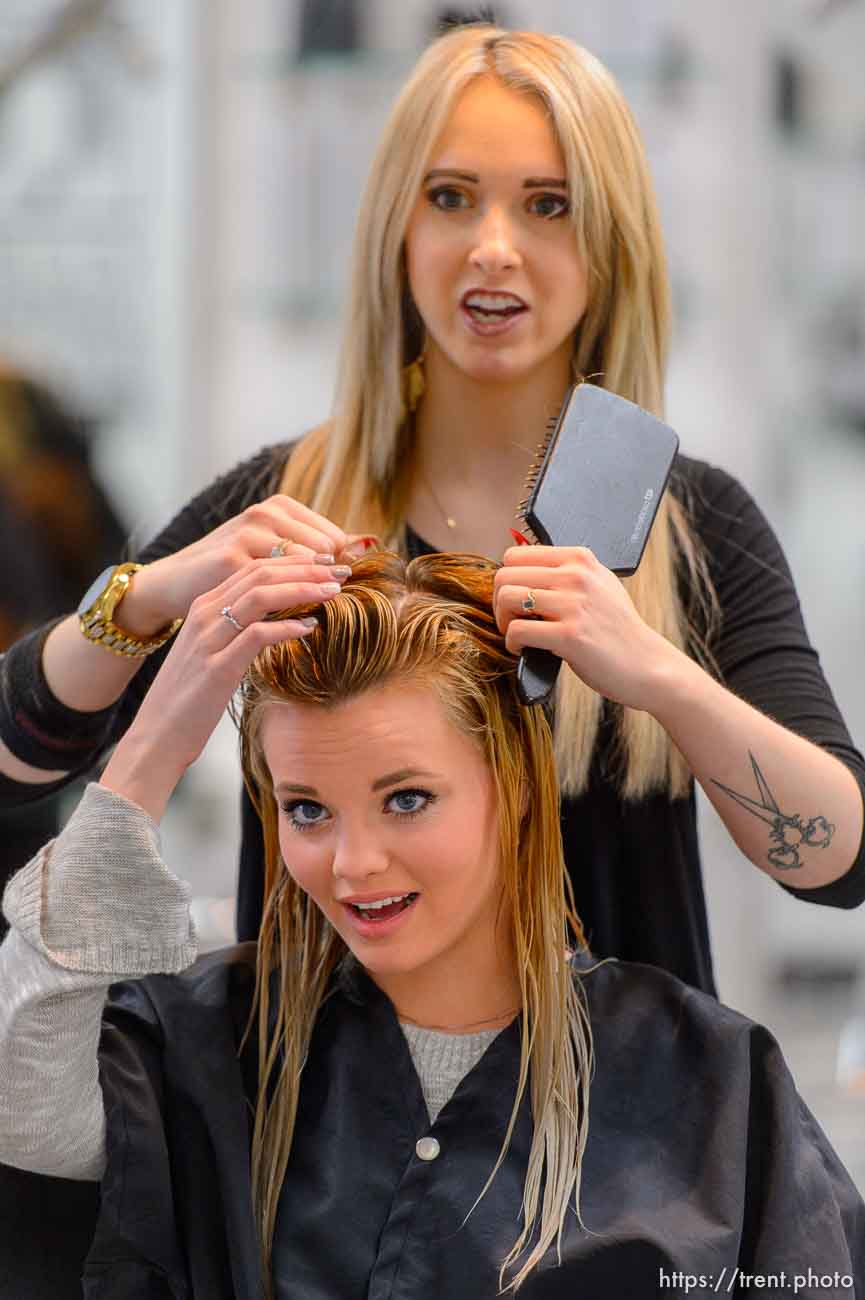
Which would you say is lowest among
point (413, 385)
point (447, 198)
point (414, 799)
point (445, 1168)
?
point (445, 1168)

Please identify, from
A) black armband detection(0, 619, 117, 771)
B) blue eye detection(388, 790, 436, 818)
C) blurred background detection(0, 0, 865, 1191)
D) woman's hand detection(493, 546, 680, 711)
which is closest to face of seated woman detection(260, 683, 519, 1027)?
blue eye detection(388, 790, 436, 818)

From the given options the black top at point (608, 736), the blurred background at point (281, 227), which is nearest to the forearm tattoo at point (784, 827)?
the black top at point (608, 736)

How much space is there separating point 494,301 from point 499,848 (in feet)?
1.40

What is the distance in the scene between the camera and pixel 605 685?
3.84ft

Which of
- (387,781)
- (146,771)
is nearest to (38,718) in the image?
(146,771)

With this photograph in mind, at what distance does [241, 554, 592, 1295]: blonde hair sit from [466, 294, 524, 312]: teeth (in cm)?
20

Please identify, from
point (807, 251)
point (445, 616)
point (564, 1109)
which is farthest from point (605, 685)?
point (807, 251)

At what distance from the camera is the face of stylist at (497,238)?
135 cm

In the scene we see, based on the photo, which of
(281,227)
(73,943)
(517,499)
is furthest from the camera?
(281,227)

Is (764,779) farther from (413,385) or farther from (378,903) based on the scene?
(413,385)

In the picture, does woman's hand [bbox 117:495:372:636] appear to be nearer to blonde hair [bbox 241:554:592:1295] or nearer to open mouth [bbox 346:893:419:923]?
blonde hair [bbox 241:554:592:1295]

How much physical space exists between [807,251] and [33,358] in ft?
3.89

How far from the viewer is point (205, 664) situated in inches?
45.9

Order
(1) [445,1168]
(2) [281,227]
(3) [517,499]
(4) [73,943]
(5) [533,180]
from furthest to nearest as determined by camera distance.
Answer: (2) [281,227], (3) [517,499], (5) [533,180], (1) [445,1168], (4) [73,943]
